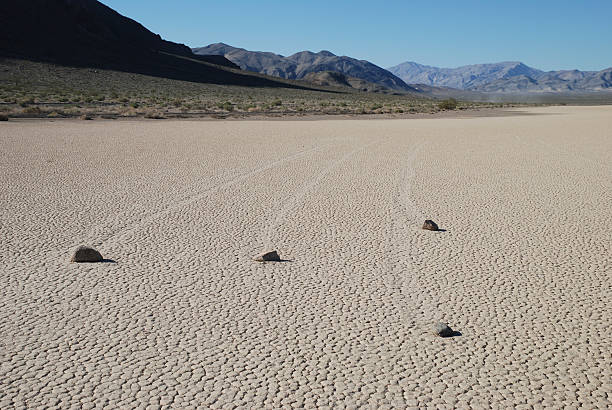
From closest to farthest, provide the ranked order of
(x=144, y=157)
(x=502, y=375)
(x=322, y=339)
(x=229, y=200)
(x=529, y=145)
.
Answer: (x=502, y=375) < (x=322, y=339) < (x=229, y=200) < (x=144, y=157) < (x=529, y=145)

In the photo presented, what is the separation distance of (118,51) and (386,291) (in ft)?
318

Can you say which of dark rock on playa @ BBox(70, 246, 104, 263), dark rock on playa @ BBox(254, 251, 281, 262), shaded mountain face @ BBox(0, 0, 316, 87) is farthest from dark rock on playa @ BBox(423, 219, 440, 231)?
shaded mountain face @ BBox(0, 0, 316, 87)

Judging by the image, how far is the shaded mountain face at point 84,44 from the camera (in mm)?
82125

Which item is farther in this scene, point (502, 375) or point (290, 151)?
point (290, 151)

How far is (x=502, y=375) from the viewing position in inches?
176

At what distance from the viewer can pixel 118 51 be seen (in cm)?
9569

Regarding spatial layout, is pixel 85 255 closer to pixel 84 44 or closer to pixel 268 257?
pixel 268 257

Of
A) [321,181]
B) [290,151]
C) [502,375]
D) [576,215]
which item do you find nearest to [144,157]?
[290,151]

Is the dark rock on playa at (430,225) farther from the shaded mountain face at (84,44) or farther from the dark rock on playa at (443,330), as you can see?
the shaded mountain face at (84,44)

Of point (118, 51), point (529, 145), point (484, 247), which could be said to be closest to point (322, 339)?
point (484, 247)

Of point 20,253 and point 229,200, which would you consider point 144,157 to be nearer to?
point 229,200

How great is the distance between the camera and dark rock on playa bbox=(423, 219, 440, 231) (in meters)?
8.81

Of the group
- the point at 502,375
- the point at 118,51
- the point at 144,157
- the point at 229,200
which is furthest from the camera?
the point at 118,51

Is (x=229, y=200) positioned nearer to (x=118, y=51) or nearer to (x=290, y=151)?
(x=290, y=151)
